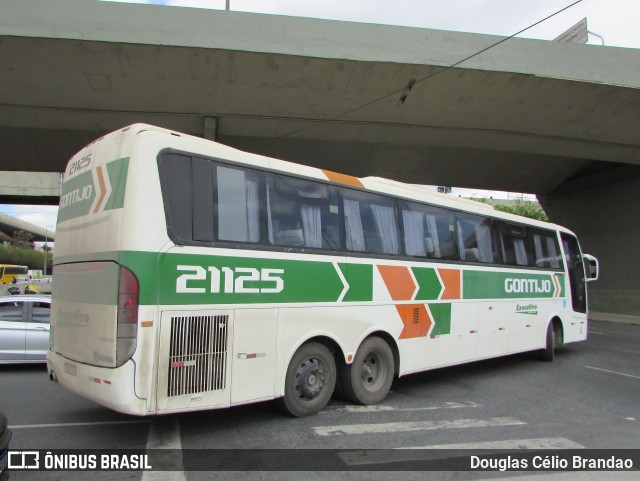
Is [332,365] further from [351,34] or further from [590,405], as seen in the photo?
[351,34]

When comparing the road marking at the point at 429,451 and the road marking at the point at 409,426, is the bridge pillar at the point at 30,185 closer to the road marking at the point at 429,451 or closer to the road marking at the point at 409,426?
the road marking at the point at 409,426

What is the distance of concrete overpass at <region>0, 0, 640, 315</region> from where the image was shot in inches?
455

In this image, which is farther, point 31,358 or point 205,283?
point 31,358

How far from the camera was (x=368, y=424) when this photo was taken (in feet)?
18.8

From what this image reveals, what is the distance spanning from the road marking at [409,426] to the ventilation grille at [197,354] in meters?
1.42

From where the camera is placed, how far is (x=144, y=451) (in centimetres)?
471

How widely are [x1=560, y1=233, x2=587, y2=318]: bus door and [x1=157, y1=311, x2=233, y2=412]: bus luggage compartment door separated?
9969mm

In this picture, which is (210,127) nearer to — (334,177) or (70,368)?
(334,177)

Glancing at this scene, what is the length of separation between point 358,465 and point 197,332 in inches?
81.6

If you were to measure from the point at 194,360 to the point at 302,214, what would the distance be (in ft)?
7.41

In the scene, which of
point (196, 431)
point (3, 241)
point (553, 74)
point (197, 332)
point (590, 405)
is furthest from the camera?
point (3, 241)

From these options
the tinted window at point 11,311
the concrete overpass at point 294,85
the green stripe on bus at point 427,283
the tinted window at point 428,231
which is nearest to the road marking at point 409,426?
the green stripe on bus at point 427,283

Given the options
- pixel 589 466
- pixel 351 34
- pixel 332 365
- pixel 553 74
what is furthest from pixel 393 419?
pixel 553 74

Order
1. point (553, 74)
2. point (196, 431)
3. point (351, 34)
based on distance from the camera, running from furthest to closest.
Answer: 1. point (553, 74)
2. point (351, 34)
3. point (196, 431)
